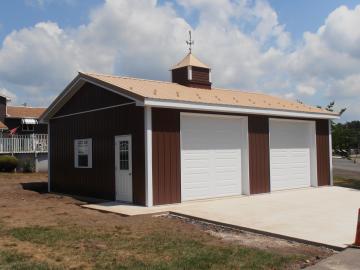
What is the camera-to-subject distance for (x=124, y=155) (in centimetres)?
1418

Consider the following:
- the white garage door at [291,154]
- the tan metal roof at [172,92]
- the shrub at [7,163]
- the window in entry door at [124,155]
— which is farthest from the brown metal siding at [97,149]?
the shrub at [7,163]

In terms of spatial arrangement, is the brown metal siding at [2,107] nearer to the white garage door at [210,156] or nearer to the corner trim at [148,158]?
the white garage door at [210,156]

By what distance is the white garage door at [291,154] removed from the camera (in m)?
17.2

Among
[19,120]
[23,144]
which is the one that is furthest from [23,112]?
[23,144]

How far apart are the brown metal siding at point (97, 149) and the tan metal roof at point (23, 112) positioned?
2143 centimetres

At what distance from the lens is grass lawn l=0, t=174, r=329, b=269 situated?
22.7 ft

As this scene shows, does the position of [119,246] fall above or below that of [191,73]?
below

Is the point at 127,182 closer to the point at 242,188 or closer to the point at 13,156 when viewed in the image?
the point at 242,188

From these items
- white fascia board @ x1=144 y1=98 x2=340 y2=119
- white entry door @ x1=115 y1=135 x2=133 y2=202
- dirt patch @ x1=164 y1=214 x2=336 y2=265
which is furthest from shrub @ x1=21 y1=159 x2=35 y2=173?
dirt patch @ x1=164 y1=214 x2=336 y2=265

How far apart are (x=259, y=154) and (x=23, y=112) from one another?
28245 mm

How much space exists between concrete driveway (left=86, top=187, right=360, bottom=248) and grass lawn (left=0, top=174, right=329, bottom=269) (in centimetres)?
85

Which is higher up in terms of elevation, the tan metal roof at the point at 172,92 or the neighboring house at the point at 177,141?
the tan metal roof at the point at 172,92

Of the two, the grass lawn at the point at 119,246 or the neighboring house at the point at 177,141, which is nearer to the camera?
the grass lawn at the point at 119,246

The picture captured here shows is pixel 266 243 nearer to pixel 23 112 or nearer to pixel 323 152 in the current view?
pixel 323 152
